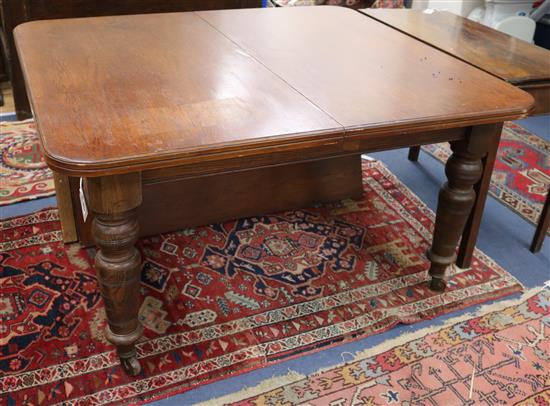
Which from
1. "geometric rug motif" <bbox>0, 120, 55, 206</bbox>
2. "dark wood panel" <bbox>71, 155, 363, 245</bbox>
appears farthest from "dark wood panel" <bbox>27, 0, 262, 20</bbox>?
"dark wood panel" <bbox>71, 155, 363, 245</bbox>

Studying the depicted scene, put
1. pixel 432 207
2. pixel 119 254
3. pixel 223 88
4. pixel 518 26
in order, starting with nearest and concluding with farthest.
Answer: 1. pixel 119 254
2. pixel 223 88
3. pixel 432 207
4. pixel 518 26

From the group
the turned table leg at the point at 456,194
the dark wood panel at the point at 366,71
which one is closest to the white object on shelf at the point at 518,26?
the dark wood panel at the point at 366,71

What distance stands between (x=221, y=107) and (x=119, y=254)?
43cm

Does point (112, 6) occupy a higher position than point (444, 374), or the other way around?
point (112, 6)

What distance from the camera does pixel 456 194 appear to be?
1722 millimetres

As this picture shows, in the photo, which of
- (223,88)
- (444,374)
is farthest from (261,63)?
(444,374)

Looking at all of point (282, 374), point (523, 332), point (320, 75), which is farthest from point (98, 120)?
point (523, 332)

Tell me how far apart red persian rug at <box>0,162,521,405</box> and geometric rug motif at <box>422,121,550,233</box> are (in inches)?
17.1

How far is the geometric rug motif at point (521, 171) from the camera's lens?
8.22 feet

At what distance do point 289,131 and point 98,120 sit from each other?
427 millimetres

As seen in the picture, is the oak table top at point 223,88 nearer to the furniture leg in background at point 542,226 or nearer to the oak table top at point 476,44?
the oak table top at point 476,44

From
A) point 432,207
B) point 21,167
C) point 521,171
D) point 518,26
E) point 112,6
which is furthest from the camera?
point 518,26

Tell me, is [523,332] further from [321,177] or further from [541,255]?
[321,177]

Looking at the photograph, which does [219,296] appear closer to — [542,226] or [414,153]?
[542,226]
